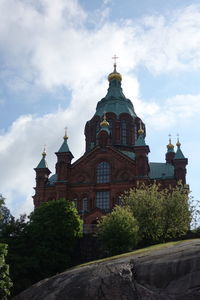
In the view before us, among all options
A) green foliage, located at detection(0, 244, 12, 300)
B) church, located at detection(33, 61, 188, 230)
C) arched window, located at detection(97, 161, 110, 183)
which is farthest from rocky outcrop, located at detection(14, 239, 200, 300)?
arched window, located at detection(97, 161, 110, 183)

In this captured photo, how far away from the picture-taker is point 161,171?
62625 millimetres

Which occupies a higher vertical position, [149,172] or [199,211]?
[149,172]

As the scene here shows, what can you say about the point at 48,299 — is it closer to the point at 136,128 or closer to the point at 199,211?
the point at 199,211

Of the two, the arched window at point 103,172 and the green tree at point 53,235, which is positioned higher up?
the arched window at point 103,172

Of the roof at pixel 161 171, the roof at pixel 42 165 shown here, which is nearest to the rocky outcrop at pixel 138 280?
the roof at pixel 161 171

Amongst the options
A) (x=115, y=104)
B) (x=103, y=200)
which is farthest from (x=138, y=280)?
(x=115, y=104)

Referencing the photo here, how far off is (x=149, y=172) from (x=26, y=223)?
24.7 metres

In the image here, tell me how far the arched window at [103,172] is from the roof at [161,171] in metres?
6.47

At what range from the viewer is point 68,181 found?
5972 cm

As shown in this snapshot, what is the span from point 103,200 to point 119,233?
791 inches

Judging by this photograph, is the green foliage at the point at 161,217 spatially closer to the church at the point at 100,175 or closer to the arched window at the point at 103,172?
the church at the point at 100,175

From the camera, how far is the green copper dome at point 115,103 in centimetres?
7194

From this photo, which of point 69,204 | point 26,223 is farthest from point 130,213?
point 26,223

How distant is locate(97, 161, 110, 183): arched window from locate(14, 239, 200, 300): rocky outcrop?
3191cm
